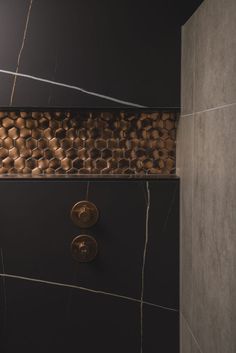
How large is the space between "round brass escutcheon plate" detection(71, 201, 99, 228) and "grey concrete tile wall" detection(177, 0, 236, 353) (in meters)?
0.35

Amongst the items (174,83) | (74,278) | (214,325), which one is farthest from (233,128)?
(74,278)

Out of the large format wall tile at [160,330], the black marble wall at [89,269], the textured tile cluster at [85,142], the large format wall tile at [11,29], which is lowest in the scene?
the large format wall tile at [160,330]

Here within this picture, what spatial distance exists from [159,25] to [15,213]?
3.02ft

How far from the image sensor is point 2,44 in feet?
6.45

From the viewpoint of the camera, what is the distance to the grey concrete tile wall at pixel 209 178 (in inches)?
52.5

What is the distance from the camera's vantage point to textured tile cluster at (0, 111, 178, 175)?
81.9 inches

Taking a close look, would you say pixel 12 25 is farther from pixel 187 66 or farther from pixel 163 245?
pixel 163 245

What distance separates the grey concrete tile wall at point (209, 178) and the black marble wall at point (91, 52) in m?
0.10

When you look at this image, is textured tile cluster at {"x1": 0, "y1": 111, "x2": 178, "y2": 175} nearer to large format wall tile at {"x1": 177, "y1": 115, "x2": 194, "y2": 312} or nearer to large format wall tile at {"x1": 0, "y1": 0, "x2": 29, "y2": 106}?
large format wall tile at {"x1": 177, "y1": 115, "x2": 194, "y2": 312}

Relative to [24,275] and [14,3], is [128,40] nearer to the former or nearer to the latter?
[14,3]

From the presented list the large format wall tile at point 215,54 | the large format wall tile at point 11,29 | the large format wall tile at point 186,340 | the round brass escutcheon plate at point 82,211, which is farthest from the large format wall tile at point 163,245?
the large format wall tile at point 11,29

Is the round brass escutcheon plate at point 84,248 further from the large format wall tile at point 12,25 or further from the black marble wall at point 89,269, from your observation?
the large format wall tile at point 12,25

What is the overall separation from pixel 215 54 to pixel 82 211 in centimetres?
82

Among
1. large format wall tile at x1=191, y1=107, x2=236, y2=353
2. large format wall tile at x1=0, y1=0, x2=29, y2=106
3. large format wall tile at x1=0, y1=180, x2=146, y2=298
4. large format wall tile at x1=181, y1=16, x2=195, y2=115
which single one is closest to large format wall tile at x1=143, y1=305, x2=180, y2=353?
large format wall tile at x1=0, y1=180, x2=146, y2=298
